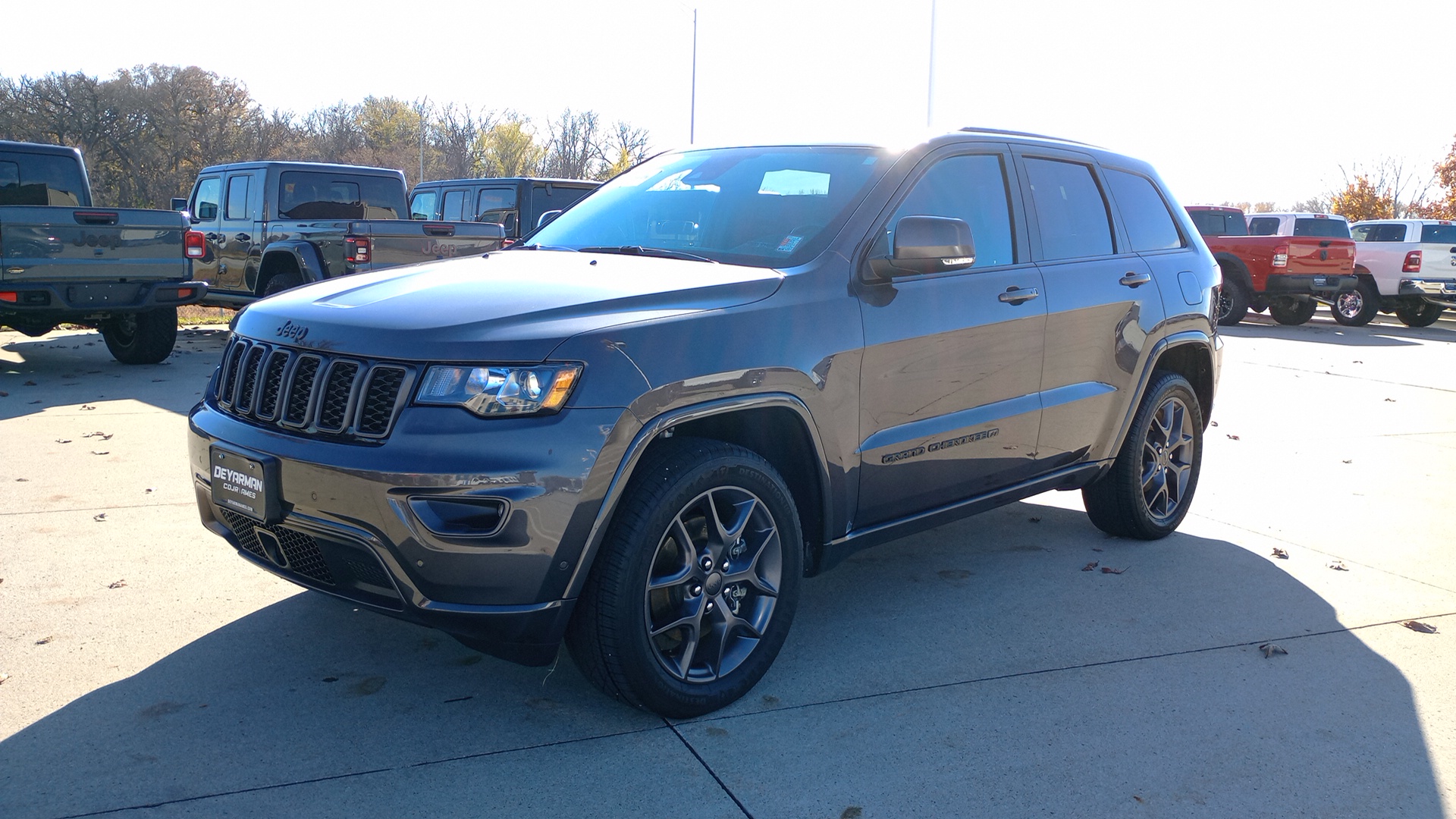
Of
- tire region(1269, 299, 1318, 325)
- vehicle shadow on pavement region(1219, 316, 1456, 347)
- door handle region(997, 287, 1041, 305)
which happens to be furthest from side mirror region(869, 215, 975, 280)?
tire region(1269, 299, 1318, 325)

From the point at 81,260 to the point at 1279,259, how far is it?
17.9m

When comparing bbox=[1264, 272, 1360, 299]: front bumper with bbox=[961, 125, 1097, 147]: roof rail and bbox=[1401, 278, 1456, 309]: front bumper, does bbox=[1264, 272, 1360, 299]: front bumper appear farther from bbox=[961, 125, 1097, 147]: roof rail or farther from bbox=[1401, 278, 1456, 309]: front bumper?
bbox=[961, 125, 1097, 147]: roof rail

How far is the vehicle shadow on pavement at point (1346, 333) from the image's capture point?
57.8ft

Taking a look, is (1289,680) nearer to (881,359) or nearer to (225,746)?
(881,359)

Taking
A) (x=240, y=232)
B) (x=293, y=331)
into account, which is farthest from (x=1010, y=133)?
(x=240, y=232)

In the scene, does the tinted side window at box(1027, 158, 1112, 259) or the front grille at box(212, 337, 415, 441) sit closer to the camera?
the front grille at box(212, 337, 415, 441)

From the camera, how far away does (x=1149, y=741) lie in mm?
3346

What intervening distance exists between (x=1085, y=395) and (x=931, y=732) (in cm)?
195

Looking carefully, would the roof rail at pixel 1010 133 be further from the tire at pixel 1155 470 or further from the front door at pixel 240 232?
the front door at pixel 240 232

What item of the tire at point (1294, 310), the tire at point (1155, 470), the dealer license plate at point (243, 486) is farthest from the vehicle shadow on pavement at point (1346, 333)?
the dealer license plate at point (243, 486)

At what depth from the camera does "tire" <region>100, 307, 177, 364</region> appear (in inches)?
410

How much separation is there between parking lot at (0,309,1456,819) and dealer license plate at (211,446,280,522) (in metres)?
0.63

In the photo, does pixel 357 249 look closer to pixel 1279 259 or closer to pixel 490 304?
pixel 490 304

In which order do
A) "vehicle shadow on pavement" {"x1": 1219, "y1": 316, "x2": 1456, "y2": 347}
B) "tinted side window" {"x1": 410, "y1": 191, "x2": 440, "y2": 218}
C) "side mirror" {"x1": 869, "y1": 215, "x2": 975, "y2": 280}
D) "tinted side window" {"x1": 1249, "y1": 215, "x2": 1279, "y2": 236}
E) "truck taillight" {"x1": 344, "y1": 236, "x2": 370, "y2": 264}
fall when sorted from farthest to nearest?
→ 1. "tinted side window" {"x1": 1249, "y1": 215, "x2": 1279, "y2": 236}
2. "vehicle shadow on pavement" {"x1": 1219, "y1": 316, "x2": 1456, "y2": 347}
3. "tinted side window" {"x1": 410, "y1": 191, "x2": 440, "y2": 218}
4. "truck taillight" {"x1": 344, "y1": 236, "x2": 370, "y2": 264}
5. "side mirror" {"x1": 869, "y1": 215, "x2": 975, "y2": 280}
